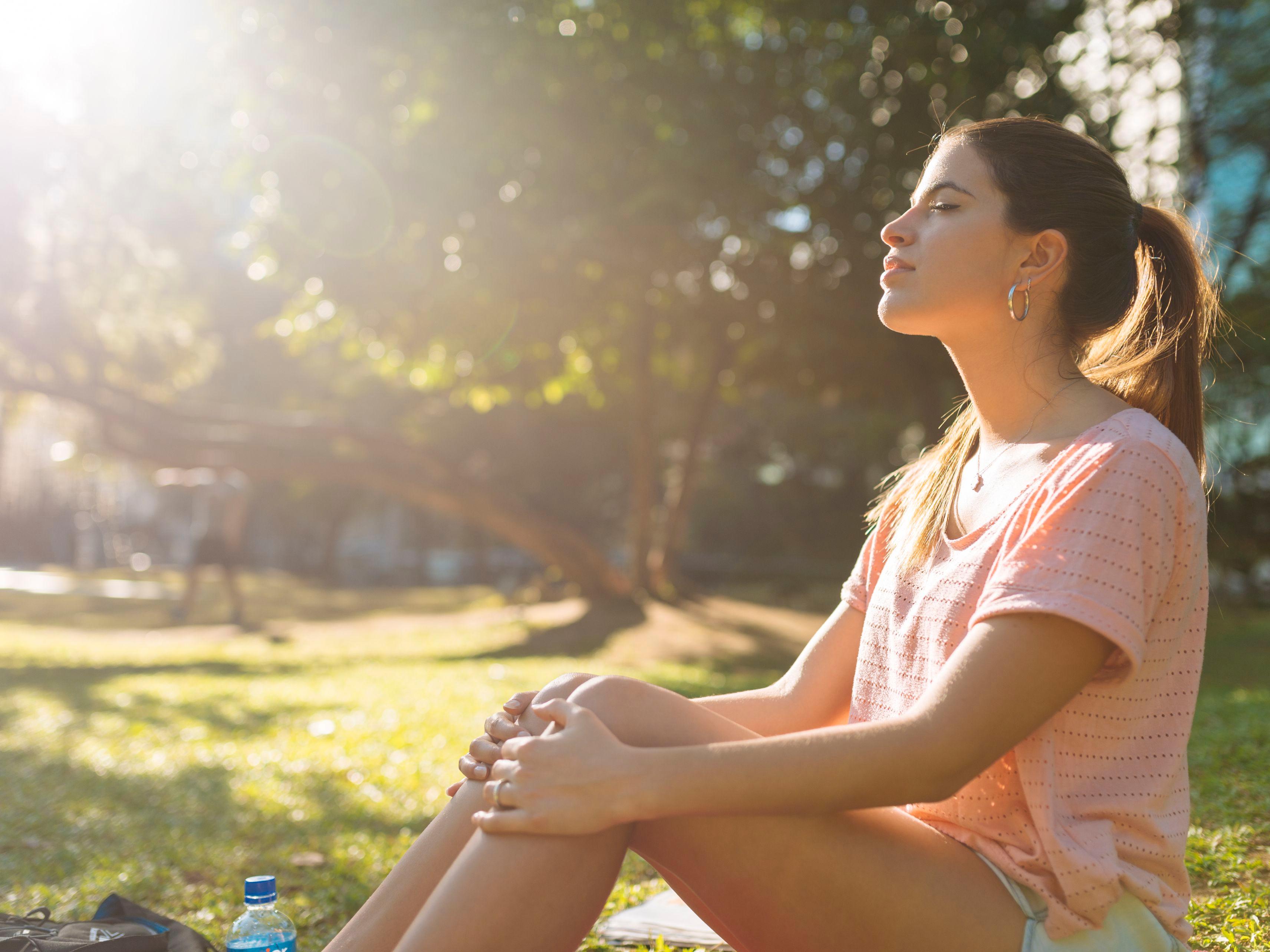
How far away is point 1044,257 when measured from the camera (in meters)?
2.06

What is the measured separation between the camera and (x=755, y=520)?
27.8m

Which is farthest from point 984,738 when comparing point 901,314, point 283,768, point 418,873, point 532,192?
point 532,192

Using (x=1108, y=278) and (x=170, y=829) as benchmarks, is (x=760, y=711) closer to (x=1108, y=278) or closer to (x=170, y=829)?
(x=1108, y=278)

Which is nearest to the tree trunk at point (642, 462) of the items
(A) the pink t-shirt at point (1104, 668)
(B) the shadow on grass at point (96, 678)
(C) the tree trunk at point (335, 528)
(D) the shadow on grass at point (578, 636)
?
(D) the shadow on grass at point (578, 636)

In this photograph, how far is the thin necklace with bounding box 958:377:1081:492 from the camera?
6.69 feet

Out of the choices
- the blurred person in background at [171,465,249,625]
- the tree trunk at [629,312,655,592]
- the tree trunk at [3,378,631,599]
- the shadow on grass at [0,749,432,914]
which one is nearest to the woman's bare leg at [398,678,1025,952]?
the shadow on grass at [0,749,432,914]

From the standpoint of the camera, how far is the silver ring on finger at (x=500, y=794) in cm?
175

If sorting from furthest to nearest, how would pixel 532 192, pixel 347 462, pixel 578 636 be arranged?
pixel 347 462 → pixel 578 636 → pixel 532 192

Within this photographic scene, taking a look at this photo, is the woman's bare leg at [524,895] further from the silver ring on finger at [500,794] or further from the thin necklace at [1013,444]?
the thin necklace at [1013,444]

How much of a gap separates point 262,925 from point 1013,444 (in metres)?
2.01

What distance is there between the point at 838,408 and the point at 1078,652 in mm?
23872

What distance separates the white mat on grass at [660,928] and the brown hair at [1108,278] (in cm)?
135

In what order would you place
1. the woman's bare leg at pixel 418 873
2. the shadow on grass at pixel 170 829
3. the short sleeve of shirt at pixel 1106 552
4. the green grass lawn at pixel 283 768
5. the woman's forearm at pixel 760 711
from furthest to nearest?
the shadow on grass at pixel 170 829, the green grass lawn at pixel 283 768, the woman's forearm at pixel 760 711, the woman's bare leg at pixel 418 873, the short sleeve of shirt at pixel 1106 552

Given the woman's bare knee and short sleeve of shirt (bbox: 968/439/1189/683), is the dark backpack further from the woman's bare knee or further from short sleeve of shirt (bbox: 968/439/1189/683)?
short sleeve of shirt (bbox: 968/439/1189/683)
